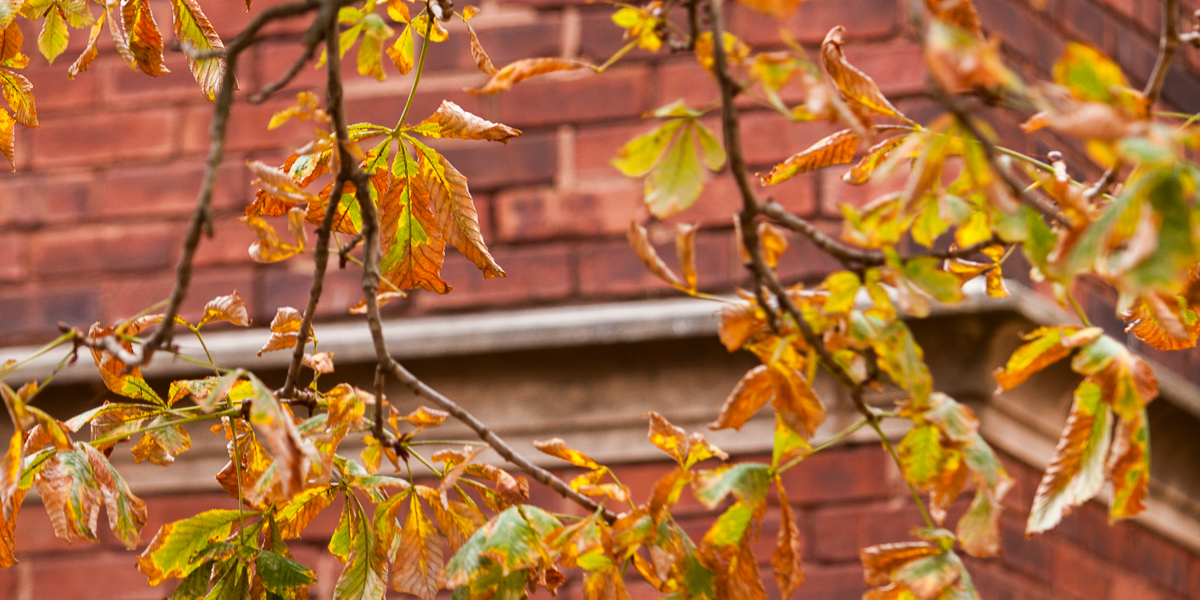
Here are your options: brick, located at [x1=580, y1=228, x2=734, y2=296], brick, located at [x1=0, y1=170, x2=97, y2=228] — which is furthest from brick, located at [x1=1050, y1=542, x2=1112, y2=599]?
brick, located at [x1=0, y1=170, x2=97, y2=228]

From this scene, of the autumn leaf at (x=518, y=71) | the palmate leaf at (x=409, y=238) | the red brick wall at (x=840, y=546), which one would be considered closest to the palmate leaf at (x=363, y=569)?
the palmate leaf at (x=409, y=238)

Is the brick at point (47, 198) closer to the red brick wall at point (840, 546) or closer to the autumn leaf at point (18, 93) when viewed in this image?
the red brick wall at point (840, 546)

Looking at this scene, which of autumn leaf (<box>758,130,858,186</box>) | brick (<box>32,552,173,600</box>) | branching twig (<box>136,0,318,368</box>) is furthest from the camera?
brick (<box>32,552,173,600</box>)

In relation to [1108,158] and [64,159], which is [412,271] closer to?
[1108,158]

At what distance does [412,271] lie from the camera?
21.2 inches

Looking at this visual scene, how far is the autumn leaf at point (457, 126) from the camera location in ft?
1.69

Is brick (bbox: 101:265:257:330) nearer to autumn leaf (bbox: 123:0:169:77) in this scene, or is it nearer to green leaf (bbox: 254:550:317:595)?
autumn leaf (bbox: 123:0:169:77)

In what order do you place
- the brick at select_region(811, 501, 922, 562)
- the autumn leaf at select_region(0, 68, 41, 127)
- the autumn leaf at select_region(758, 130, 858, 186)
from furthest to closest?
the brick at select_region(811, 501, 922, 562), the autumn leaf at select_region(0, 68, 41, 127), the autumn leaf at select_region(758, 130, 858, 186)

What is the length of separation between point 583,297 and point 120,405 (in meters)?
0.60

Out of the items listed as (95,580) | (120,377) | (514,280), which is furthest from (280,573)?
(95,580)

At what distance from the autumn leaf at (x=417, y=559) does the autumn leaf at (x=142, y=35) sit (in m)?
0.28

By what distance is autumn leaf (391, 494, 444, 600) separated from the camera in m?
0.51

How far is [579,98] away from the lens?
3.70ft

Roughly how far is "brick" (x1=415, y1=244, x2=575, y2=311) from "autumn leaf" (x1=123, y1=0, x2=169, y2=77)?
53cm
